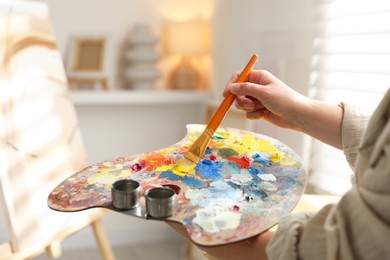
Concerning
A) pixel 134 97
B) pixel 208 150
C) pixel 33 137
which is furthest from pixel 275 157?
pixel 134 97

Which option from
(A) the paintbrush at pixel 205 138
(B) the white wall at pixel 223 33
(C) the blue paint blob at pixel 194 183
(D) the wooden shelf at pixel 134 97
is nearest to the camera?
(C) the blue paint blob at pixel 194 183

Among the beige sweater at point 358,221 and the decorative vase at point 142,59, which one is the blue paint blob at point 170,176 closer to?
the beige sweater at point 358,221

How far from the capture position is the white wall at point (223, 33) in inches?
58.6

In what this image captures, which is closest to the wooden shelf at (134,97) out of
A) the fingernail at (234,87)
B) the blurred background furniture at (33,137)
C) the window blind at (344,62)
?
the blurred background furniture at (33,137)

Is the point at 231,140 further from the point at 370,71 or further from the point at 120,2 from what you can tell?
the point at 120,2

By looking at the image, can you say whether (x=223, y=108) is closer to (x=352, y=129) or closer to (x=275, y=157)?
(x=275, y=157)

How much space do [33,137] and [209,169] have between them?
638 millimetres

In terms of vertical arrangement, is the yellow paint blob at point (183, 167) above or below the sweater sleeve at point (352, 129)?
below

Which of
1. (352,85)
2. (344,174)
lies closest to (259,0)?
(352,85)

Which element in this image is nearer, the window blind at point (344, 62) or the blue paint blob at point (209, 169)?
the blue paint blob at point (209, 169)

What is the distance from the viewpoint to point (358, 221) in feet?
1.58

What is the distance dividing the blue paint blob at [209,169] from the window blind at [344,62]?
0.49 m

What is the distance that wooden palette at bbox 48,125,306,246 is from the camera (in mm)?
616

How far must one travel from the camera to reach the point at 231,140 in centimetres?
93
